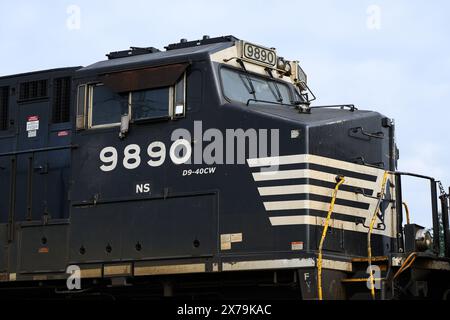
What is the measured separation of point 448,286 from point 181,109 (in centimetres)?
401

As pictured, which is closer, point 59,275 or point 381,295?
point 381,295

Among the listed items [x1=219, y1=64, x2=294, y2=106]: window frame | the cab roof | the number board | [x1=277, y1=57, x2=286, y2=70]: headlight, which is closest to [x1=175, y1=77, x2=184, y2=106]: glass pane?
the cab roof

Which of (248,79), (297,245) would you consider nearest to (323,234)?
(297,245)

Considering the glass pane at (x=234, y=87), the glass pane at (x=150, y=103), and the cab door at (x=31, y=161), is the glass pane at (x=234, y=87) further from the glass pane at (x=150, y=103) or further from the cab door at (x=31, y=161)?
the cab door at (x=31, y=161)

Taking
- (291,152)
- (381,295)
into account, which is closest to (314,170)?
(291,152)

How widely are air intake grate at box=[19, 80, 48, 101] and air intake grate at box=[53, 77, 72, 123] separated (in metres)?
0.24

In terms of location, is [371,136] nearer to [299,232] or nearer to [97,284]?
[299,232]

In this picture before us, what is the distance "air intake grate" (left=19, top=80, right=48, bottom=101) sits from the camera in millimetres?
12234

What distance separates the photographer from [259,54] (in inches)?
442

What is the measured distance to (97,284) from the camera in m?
10.8

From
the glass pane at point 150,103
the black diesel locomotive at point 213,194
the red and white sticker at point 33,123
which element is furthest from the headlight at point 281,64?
the red and white sticker at point 33,123

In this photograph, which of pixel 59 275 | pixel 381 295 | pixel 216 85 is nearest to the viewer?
pixel 381 295

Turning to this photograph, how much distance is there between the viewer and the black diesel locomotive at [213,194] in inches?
382

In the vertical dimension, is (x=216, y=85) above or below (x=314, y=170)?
above
